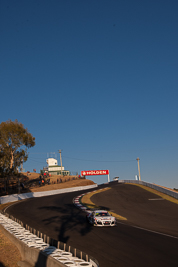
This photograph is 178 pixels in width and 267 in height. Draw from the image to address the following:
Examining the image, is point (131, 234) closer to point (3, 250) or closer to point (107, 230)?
point (107, 230)

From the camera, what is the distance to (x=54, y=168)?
12281 cm

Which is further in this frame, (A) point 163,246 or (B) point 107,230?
(B) point 107,230

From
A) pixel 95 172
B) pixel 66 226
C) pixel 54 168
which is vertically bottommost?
pixel 66 226

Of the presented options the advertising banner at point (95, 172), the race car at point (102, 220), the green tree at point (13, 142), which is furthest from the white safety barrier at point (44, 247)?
the advertising banner at point (95, 172)

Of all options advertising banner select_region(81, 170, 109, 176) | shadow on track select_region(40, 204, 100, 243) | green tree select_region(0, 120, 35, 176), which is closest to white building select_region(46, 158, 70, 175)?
advertising banner select_region(81, 170, 109, 176)

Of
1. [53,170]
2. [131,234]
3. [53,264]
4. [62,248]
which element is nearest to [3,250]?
[62,248]

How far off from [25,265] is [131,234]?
279 inches

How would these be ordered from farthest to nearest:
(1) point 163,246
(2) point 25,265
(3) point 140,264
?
(1) point 163,246, (2) point 25,265, (3) point 140,264

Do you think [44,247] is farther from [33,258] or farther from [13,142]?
[13,142]

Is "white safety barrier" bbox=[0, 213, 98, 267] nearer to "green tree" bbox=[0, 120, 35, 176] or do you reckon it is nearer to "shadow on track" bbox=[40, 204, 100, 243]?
"shadow on track" bbox=[40, 204, 100, 243]

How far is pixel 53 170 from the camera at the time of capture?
399 ft

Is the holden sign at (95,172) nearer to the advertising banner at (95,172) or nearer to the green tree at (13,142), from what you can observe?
the advertising banner at (95,172)

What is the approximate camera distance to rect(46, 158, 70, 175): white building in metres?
119

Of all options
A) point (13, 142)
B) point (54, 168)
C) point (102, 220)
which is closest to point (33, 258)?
point (102, 220)
